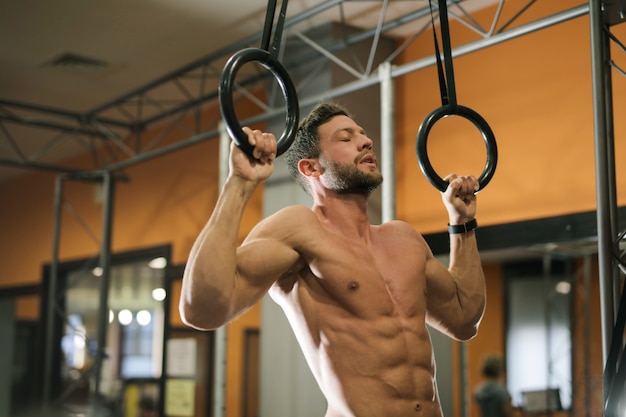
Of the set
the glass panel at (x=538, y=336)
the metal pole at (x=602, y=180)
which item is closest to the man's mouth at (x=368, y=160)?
the metal pole at (x=602, y=180)

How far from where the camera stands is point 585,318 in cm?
754

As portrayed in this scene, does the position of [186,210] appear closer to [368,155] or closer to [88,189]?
[88,189]

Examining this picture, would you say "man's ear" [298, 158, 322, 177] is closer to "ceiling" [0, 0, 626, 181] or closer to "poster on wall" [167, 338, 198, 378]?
"ceiling" [0, 0, 626, 181]

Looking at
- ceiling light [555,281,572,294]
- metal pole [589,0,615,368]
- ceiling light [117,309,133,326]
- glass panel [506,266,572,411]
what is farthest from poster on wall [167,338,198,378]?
ceiling light [117,309,133,326]

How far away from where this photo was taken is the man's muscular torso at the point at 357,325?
1879mm

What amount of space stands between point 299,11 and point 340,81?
57 centimetres

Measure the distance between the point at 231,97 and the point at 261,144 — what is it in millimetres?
115

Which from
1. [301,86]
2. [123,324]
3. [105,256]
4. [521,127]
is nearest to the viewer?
[521,127]

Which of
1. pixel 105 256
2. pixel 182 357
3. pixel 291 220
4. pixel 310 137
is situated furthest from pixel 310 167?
pixel 105 256

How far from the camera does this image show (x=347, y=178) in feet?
6.62

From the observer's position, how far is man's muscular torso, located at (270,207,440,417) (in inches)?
74.0

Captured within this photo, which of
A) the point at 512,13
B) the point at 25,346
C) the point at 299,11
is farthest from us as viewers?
the point at 25,346

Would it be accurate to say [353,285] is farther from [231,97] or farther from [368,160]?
[231,97]

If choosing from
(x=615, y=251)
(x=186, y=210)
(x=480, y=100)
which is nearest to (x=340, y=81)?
(x=480, y=100)
